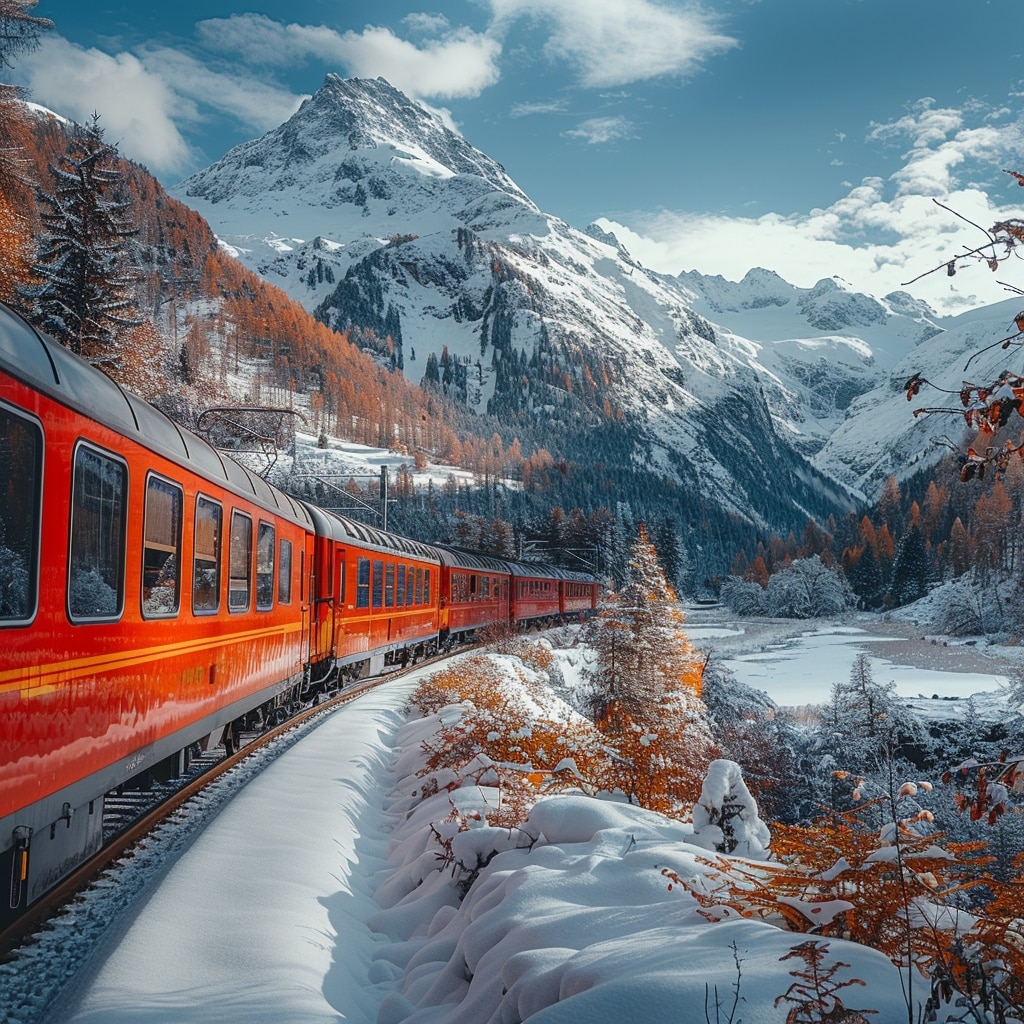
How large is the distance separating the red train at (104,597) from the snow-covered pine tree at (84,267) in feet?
59.3

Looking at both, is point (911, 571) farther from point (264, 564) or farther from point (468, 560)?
point (264, 564)

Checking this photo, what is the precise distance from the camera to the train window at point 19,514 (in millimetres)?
3934

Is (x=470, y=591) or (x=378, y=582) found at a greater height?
(x=378, y=582)

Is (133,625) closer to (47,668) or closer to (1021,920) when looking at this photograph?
(47,668)

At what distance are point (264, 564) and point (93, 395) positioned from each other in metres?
4.78

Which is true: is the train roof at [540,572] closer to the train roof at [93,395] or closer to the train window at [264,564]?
the train window at [264,564]

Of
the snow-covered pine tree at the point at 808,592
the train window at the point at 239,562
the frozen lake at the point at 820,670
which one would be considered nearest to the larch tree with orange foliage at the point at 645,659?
the frozen lake at the point at 820,670

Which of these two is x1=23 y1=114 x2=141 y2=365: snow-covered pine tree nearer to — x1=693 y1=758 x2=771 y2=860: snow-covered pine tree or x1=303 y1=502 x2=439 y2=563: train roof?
x1=303 y1=502 x2=439 y2=563: train roof

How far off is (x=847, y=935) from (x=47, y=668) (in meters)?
4.03

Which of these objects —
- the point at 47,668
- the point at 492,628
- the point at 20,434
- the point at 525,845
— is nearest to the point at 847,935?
the point at 525,845

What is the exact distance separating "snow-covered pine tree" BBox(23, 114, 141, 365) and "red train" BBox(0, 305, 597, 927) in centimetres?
1807

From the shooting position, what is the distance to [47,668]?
4.35m

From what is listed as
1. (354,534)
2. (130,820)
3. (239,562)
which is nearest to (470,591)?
(354,534)

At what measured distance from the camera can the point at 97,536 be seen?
502 cm
